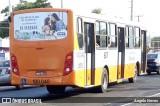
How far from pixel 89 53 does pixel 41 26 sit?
2.30m

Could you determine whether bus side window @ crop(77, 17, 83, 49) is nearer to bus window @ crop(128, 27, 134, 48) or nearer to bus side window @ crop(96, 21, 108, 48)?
bus side window @ crop(96, 21, 108, 48)

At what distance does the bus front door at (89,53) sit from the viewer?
16344 mm

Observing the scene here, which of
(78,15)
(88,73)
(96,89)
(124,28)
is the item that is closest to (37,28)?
(78,15)

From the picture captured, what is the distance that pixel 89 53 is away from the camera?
16641mm

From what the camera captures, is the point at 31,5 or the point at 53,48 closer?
the point at 53,48

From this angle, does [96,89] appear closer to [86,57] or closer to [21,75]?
[86,57]

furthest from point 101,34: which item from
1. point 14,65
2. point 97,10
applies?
point 97,10

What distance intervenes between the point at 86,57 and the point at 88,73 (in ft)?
1.99

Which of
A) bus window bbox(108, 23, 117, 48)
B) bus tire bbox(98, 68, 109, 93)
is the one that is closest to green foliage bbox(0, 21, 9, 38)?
bus window bbox(108, 23, 117, 48)

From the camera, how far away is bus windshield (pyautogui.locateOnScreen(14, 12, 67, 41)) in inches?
598

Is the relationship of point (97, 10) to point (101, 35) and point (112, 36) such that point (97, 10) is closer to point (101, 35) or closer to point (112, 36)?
point (112, 36)

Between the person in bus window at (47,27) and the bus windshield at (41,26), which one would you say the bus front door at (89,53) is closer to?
the bus windshield at (41,26)

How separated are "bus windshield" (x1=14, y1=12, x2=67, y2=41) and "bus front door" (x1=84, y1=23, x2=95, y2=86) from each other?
4.75ft

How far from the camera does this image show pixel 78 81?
50.1ft
